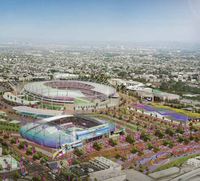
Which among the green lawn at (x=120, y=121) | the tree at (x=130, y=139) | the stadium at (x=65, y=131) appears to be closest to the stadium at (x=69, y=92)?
the green lawn at (x=120, y=121)

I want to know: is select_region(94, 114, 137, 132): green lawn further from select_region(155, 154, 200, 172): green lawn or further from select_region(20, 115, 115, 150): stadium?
select_region(155, 154, 200, 172): green lawn

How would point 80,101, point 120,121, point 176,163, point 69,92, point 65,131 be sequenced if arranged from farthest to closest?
point 69,92 → point 80,101 → point 120,121 → point 65,131 → point 176,163

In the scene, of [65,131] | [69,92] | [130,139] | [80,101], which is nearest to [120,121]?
[130,139]

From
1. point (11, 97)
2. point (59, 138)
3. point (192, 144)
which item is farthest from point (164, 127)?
point (11, 97)

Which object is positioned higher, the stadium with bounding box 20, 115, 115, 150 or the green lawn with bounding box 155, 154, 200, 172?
the stadium with bounding box 20, 115, 115, 150

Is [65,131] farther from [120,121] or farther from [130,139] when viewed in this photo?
[120,121]

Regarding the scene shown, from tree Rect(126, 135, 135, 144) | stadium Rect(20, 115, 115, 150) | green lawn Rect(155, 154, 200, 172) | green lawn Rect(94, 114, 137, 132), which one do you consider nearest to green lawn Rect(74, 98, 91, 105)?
green lawn Rect(94, 114, 137, 132)

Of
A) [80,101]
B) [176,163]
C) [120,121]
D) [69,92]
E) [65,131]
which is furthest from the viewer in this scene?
[69,92]
